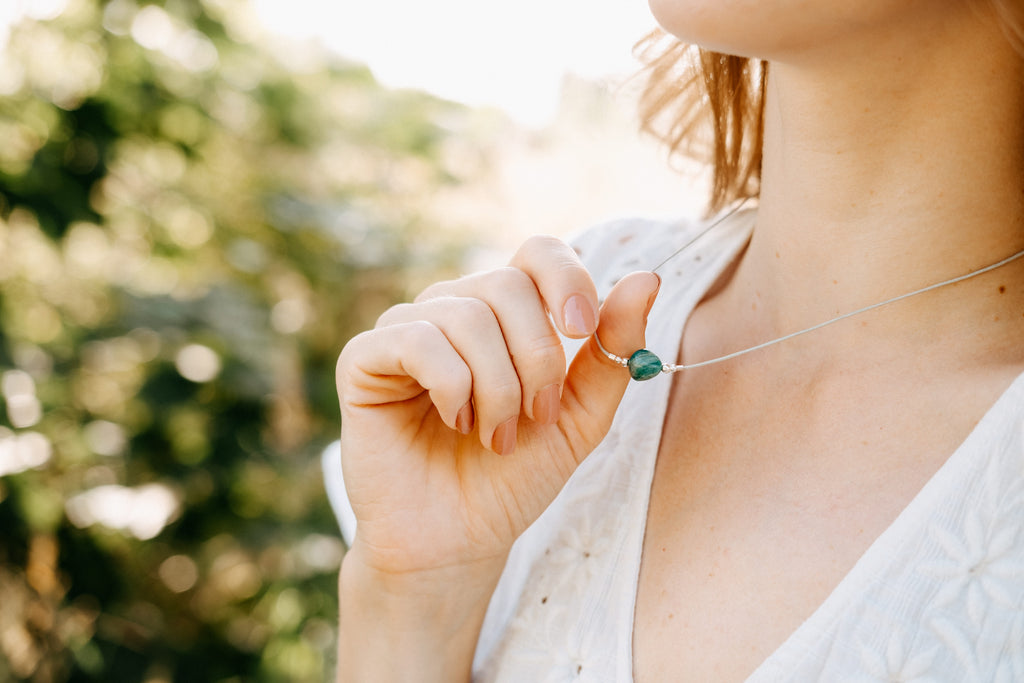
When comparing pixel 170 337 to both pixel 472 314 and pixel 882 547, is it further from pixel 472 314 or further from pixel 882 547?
pixel 882 547

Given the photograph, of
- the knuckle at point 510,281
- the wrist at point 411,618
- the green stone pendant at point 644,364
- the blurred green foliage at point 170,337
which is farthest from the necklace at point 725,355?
the blurred green foliage at point 170,337

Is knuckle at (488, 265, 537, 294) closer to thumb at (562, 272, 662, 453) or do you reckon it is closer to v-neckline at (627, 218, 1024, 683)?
thumb at (562, 272, 662, 453)

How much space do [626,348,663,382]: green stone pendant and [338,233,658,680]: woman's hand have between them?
18 millimetres

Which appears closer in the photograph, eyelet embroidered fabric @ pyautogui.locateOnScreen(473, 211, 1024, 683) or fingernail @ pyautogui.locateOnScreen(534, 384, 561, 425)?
eyelet embroidered fabric @ pyautogui.locateOnScreen(473, 211, 1024, 683)

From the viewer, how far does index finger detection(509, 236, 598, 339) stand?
763 mm

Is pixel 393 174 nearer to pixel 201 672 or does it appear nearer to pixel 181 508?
pixel 181 508

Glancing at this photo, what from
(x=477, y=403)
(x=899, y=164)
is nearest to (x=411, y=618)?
(x=477, y=403)

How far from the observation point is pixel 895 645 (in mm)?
708

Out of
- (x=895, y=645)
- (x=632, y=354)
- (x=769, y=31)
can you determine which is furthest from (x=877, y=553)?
(x=769, y=31)

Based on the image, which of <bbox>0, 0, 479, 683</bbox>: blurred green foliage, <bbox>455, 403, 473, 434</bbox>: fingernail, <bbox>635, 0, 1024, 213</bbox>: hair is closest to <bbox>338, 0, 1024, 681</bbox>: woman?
<bbox>455, 403, 473, 434</bbox>: fingernail

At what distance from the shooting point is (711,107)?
1.30 meters

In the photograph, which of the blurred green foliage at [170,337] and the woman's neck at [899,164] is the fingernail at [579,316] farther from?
the blurred green foliage at [170,337]

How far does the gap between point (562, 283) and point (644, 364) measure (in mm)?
138

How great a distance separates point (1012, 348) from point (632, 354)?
461mm
